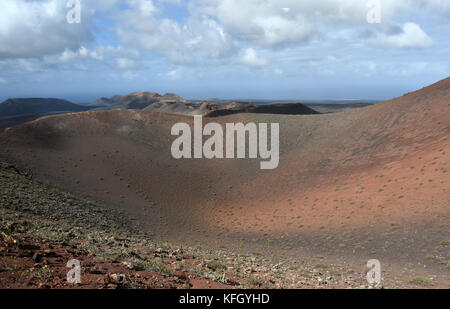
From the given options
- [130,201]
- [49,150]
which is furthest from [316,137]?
[49,150]

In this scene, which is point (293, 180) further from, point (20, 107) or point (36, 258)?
point (20, 107)

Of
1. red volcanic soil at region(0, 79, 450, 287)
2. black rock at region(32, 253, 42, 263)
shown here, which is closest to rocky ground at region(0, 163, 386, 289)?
black rock at region(32, 253, 42, 263)

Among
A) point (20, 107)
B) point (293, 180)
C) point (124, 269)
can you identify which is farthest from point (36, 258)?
point (20, 107)

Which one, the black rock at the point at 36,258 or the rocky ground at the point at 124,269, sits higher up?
the black rock at the point at 36,258

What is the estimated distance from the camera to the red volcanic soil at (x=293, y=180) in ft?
49.7

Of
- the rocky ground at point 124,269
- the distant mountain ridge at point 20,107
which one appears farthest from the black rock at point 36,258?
the distant mountain ridge at point 20,107

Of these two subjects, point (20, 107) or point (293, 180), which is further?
point (20, 107)

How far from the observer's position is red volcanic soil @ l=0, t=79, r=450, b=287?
15.1 metres

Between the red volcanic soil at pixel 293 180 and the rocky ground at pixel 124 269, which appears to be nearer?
the rocky ground at pixel 124 269

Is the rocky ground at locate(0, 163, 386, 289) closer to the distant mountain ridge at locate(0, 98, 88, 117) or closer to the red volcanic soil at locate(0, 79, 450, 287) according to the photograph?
the red volcanic soil at locate(0, 79, 450, 287)

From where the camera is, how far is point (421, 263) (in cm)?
1171

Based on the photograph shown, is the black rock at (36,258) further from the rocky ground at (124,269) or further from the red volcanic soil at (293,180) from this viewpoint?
the red volcanic soil at (293,180)

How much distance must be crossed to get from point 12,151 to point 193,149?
21.2 metres

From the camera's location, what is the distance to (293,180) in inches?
1153
